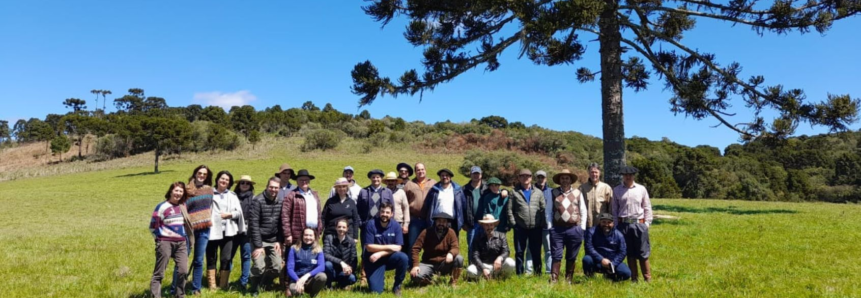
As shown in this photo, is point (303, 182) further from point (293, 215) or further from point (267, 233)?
point (267, 233)

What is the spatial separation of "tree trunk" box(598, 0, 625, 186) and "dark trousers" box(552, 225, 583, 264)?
220 inches

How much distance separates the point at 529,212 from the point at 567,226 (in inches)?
22.6

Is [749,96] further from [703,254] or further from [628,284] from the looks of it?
[628,284]

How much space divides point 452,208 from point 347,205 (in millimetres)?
1618

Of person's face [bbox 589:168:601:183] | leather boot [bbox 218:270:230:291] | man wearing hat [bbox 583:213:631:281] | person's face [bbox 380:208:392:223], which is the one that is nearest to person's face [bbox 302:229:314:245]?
person's face [bbox 380:208:392:223]

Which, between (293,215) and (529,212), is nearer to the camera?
(293,215)

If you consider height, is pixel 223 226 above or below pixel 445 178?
below

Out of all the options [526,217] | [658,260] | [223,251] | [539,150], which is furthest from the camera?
[539,150]

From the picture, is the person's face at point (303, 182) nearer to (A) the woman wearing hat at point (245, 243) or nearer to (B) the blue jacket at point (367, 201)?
(A) the woman wearing hat at point (245, 243)

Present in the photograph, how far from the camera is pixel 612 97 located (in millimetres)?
12125

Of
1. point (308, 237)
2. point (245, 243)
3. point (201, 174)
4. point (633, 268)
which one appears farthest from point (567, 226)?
point (201, 174)

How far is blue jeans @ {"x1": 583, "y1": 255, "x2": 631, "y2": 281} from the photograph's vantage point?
21.4 ft

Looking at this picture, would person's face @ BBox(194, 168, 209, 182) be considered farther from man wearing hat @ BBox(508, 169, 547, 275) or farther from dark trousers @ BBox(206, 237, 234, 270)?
man wearing hat @ BBox(508, 169, 547, 275)

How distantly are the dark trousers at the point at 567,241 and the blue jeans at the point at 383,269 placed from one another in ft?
6.97
